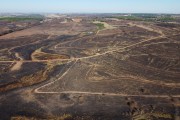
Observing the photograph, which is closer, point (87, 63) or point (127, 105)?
point (127, 105)

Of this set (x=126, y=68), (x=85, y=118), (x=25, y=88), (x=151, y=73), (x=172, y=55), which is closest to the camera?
(x=85, y=118)

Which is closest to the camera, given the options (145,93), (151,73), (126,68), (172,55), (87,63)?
(145,93)

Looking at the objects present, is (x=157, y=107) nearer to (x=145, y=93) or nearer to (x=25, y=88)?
(x=145, y=93)

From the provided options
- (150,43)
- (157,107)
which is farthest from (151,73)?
(150,43)

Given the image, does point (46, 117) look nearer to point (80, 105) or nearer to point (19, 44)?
point (80, 105)

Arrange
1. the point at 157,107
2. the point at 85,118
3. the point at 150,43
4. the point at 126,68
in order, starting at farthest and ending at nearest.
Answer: the point at 150,43
the point at 126,68
the point at 157,107
the point at 85,118

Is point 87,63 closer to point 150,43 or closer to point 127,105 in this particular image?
point 127,105

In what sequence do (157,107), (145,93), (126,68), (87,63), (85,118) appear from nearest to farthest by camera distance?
(85,118), (157,107), (145,93), (126,68), (87,63)

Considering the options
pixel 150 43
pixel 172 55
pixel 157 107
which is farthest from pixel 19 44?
pixel 157 107
